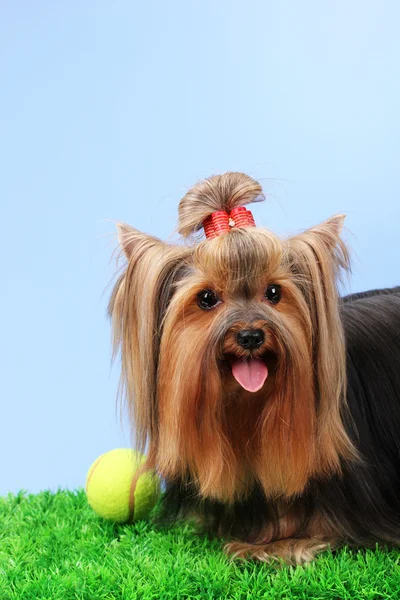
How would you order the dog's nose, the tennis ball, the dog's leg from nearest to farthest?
1. the dog's nose
2. the dog's leg
3. the tennis ball

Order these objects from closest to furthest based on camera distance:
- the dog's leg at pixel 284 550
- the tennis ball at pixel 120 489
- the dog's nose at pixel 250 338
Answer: the dog's nose at pixel 250 338, the dog's leg at pixel 284 550, the tennis ball at pixel 120 489

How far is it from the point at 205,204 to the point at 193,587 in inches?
34.5

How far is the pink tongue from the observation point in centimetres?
182

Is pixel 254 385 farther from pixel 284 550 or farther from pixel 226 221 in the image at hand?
pixel 284 550

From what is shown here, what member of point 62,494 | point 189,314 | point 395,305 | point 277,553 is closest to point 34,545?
point 62,494

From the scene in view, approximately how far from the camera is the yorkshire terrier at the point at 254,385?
1862mm

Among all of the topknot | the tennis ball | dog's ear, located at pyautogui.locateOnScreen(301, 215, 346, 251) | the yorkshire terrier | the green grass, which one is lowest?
the green grass

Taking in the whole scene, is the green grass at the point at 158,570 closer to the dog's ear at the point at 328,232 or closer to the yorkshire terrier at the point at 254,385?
the yorkshire terrier at the point at 254,385

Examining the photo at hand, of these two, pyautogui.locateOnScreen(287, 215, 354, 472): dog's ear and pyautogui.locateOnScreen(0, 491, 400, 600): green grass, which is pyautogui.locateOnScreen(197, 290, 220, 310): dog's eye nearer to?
pyautogui.locateOnScreen(287, 215, 354, 472): dog's ear

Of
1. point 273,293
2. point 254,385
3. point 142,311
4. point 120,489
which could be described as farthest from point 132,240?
point 120,489

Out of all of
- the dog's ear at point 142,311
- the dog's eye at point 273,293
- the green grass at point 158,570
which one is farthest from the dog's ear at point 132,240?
the green grass at point 158,570

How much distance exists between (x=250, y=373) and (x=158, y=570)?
557mm

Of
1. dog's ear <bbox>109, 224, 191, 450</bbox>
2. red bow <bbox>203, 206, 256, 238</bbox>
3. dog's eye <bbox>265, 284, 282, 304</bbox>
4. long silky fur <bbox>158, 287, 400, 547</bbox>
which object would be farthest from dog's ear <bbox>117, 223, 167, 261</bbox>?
long silky fur <bbox>158, 287, 400, 547</bbox>

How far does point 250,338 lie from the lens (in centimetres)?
178
